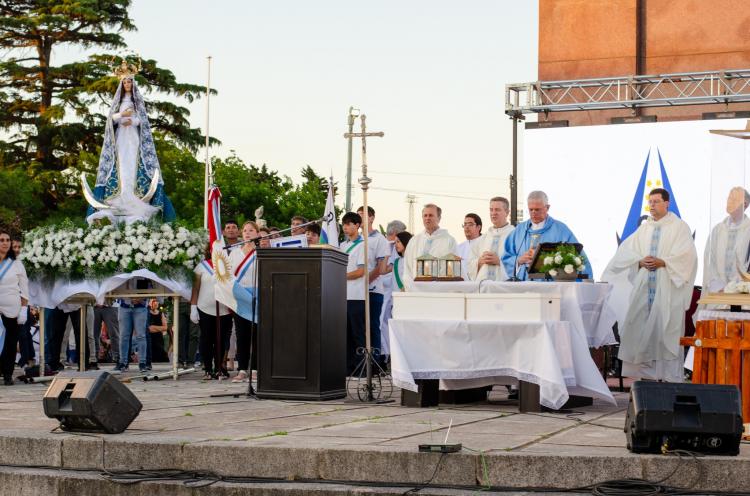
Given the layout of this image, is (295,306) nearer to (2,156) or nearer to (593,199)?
(593,199)

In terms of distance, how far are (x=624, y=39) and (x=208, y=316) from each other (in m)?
22.0

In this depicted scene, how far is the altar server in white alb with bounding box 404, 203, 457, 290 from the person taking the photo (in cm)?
1377

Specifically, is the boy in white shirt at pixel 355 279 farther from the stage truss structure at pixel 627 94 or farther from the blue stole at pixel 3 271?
the stage truss structure at pixel 627 94

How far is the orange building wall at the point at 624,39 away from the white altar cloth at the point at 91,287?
20.3 meters

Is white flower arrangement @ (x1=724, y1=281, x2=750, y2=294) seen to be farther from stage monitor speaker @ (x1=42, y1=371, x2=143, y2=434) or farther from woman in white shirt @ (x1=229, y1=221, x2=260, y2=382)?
woman in white shirt @ (x1=229, y1=221, x2=260, y2=382)

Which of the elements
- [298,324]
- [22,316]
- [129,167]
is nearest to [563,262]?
[298,324]

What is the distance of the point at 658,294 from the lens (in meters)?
13.0

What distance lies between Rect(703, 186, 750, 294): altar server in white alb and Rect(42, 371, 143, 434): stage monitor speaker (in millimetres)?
5155

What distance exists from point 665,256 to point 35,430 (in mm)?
6983

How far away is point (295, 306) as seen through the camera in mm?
11570

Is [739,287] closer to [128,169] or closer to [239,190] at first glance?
[128,169]

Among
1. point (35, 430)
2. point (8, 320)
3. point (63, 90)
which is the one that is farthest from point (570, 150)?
point (63, 90)

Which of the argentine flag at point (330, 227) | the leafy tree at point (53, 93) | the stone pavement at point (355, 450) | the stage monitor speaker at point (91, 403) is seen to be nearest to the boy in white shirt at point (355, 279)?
the argentine flag at point (330, 227)

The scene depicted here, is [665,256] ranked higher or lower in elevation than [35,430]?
higher
